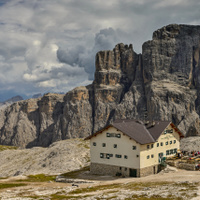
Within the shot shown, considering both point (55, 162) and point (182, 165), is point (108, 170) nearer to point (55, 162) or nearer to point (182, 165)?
point (182, 165)

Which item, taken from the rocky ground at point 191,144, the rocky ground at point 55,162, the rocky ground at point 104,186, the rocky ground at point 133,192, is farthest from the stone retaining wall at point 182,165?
the rocky ground at point 55,162

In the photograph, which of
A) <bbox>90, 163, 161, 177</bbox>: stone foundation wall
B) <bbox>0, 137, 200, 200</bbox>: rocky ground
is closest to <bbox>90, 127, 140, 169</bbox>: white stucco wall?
<bbox>90, 163, 161, 177</bbox>: stone foundation wall

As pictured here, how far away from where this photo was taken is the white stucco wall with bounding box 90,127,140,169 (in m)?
74.4

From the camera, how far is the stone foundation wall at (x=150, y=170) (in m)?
73.8

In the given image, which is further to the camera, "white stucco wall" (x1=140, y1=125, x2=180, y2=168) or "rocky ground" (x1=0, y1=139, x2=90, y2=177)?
"rocky ground" (x1=0, y1=139, x2=90, y2=177)

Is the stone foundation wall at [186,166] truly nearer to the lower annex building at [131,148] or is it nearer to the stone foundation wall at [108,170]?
the lower annex building at [131,148]

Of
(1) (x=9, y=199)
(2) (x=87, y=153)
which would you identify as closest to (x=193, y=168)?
(1) (x=9, y=199)

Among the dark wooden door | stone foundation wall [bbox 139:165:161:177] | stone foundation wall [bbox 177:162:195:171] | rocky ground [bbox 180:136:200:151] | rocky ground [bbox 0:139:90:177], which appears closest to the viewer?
stone foundation wall [bbox 177:162:195:171]

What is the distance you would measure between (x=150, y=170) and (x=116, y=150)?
9.69m

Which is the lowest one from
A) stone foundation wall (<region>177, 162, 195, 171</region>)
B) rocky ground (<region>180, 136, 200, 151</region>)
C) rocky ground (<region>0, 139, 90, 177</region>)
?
rocky ground (<region>0, 139, 90, 177</region>)

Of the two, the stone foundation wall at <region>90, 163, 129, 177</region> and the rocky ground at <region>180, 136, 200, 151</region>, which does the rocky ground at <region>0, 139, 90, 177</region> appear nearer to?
the stone foundation wall at <region>90, 163, 129, 177</region>

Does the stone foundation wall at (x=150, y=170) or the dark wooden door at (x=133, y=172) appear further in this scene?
the dark wooden door at (x=133, y=172)

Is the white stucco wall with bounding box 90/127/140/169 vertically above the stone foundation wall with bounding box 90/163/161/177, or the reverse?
the white stucco wall with bounding box 90/127/140/169

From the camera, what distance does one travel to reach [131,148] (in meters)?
74.9
